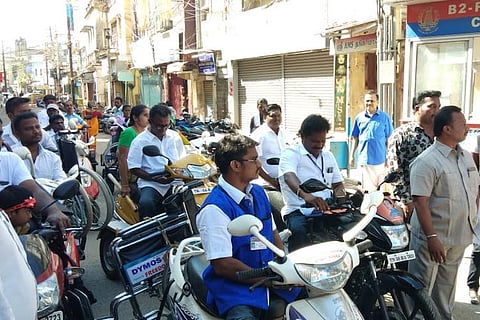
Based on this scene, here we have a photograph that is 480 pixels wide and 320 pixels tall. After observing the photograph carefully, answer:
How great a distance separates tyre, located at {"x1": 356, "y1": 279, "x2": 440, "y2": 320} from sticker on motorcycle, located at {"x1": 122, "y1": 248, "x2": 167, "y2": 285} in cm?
152

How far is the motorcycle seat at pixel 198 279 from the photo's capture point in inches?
106

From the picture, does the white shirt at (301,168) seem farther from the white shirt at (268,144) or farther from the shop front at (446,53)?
the shop front at (446,53)

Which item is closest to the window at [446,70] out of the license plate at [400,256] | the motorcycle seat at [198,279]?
the license plate at [400,256]

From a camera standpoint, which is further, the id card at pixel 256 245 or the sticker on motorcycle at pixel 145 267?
the sticker on motorcycle at pixel 145 267

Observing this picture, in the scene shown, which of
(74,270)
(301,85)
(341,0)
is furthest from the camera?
(301,85)

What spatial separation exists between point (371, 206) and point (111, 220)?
354cm

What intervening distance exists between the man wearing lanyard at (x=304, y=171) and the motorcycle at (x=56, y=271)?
1.58 m

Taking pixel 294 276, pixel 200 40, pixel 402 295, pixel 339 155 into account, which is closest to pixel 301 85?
pixel 339 155

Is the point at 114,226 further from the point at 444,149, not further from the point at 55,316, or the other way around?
the point at 444,149

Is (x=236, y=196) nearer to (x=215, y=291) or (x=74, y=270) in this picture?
(x=215, y=291)

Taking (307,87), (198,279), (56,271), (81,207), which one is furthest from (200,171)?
(307,87)

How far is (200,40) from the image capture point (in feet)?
68.5

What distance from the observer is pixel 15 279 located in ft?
5.12

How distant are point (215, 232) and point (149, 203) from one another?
94.0 inches
